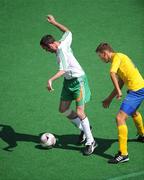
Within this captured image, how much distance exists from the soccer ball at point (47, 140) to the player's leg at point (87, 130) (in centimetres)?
59

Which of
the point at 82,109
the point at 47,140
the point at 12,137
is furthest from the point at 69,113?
the point at 12,137

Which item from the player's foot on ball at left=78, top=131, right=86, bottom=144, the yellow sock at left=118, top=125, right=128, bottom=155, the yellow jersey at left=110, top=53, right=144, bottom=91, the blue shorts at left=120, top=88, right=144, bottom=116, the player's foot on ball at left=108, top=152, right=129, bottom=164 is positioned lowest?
the player's foot on ball at left=108, top=152, right=129, bottom=164

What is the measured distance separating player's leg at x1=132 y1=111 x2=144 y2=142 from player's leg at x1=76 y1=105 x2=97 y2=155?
802 millimetres

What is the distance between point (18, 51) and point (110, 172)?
213 inches

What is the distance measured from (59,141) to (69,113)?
62cm

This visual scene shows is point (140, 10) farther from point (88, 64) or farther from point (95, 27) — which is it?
point (88, 64)

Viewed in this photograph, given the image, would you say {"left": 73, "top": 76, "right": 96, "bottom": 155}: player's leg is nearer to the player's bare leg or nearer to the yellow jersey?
the player's bare leg

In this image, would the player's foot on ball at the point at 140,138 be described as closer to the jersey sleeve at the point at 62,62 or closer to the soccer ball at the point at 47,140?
the soccer ball at the point at 47,140

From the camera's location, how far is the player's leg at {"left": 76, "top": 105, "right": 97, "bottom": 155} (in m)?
8.52

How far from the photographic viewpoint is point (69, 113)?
28.8 ft

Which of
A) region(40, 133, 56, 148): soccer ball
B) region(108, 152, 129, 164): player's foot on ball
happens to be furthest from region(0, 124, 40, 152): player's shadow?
region(108, 152, 129, 164): player's foot on ball

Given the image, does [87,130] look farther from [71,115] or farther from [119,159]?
[119,159]

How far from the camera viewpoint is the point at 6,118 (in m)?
9.80

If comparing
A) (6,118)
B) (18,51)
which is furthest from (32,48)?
(6,118)
